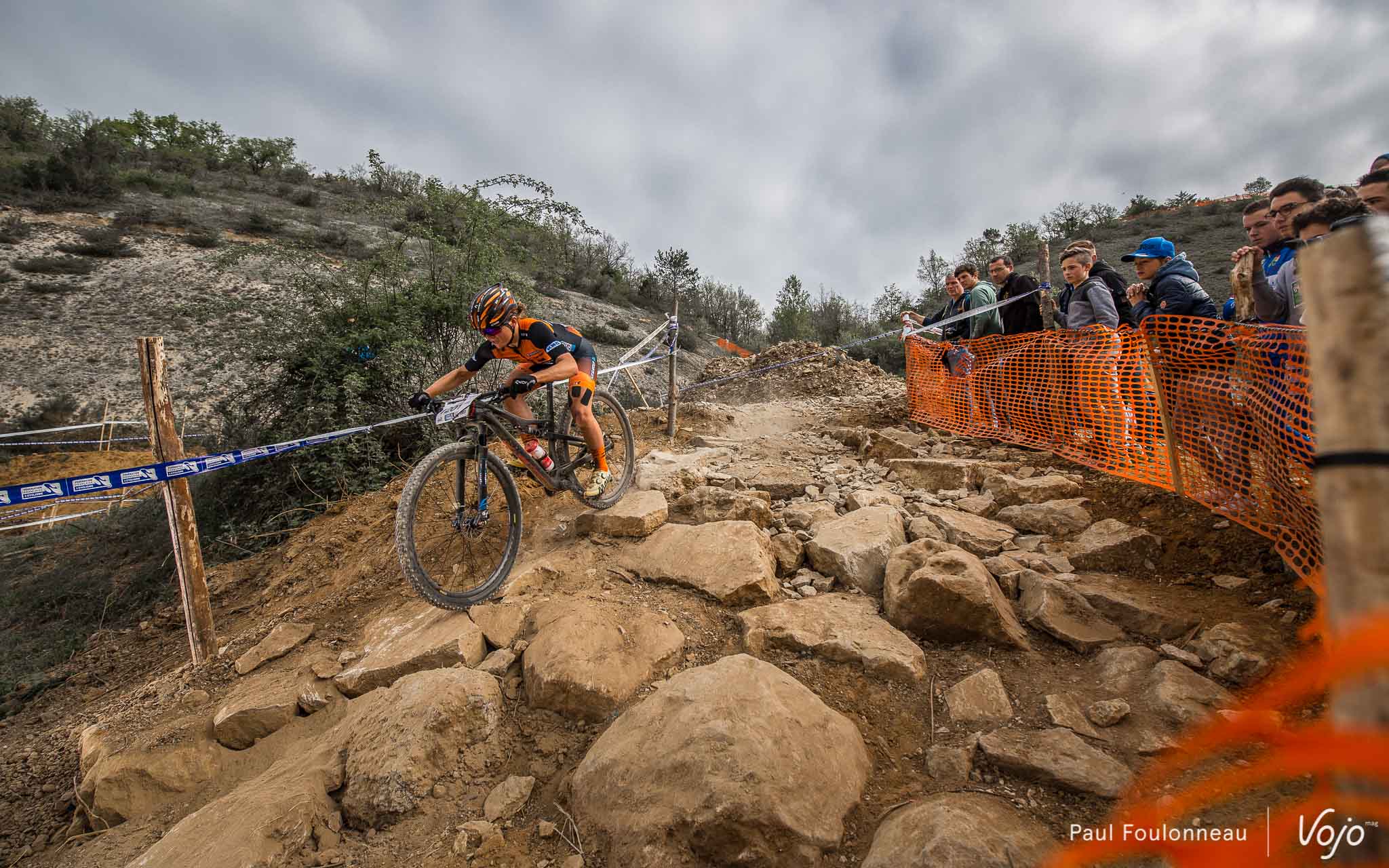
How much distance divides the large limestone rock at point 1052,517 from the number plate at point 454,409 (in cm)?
365

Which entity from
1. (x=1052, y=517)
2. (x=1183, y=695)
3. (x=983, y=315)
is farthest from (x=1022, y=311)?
(x=1183, y=695)

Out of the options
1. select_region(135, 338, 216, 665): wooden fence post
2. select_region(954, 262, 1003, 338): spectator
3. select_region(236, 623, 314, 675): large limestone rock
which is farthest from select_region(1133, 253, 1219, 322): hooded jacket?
select_region(135, 338, 216, 665): wooden fence post

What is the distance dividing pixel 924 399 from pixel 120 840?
7927mm

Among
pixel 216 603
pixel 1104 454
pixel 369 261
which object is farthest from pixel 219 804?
pixel 369 261

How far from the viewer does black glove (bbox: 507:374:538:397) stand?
362 cm

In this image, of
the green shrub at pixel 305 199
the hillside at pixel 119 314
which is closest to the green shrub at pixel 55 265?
the hillside at pixel 119 314

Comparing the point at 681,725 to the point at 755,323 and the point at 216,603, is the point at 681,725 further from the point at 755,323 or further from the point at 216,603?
the point at 755,323

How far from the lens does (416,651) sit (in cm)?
288

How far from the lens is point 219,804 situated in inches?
87.0

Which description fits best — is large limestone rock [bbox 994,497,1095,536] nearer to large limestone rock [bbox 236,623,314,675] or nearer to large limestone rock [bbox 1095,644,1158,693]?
large limestone rock [bbox 1095,644,1158,693]

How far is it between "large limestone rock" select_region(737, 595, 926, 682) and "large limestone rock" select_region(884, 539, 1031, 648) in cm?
12

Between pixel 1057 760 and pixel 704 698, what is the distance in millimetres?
1199

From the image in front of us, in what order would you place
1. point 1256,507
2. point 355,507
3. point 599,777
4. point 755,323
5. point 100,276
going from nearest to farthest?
1. point 599,777
2. point 1256,507
3. point 355,507
4. point 100,276
5. point 755,323

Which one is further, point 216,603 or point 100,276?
point 100,276
